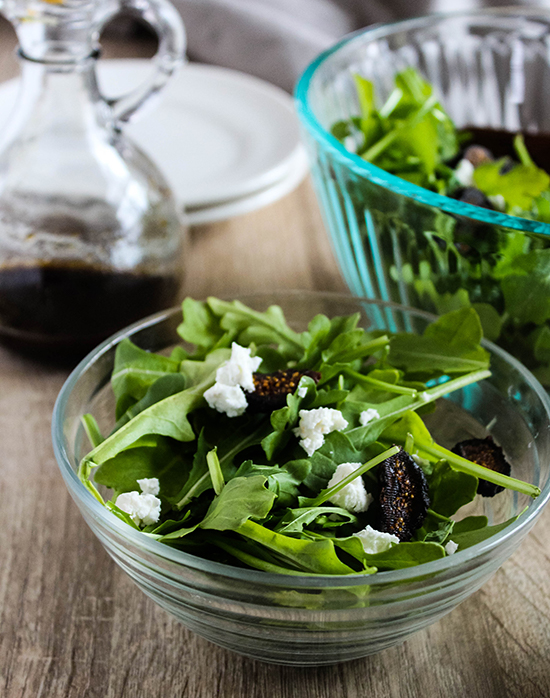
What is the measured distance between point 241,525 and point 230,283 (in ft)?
2.03

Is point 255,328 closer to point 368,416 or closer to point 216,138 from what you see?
point 368,416

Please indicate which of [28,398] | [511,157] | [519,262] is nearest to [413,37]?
[511,157]

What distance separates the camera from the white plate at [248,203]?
1105 mm

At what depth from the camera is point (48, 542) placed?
2.25 ft

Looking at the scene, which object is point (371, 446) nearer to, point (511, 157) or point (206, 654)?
point (206, 654)

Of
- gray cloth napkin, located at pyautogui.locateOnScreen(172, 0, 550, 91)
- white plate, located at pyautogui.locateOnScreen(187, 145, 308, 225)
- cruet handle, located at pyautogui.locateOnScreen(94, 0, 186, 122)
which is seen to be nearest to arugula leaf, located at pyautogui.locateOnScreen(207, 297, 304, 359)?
cruet handle, located at pyautogui.locateOnScreen(94, 0, 186, 122)

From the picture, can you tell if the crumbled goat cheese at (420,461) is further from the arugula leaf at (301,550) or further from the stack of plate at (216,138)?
the stack of plate at (216,138)

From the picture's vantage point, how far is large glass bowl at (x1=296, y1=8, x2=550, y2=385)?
695mm

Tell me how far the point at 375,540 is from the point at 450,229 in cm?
34

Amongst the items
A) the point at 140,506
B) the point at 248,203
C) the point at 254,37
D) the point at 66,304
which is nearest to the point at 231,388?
the point at 140,506

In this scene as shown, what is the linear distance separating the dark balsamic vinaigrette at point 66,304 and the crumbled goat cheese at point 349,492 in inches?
16.4

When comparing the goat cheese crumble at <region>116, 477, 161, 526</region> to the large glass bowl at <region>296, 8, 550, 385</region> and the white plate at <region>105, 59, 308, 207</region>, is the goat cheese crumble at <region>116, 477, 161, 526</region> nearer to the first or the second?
the large glass bowl at <region>296, 8, 550, 385</region>

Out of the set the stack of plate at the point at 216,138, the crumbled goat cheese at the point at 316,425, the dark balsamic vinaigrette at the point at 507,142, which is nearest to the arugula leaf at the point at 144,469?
the crumbled goat cheese at the point at 316,425

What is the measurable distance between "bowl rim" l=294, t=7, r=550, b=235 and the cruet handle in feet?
0.50
